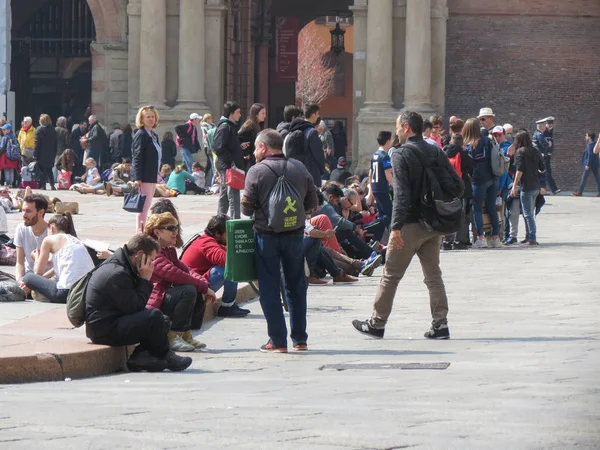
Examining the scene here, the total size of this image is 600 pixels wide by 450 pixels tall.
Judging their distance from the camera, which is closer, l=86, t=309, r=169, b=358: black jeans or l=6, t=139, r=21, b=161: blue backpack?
l=86, t=309, r=169, b=358: black jeans

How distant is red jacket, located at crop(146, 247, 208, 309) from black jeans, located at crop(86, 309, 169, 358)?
832 millimetres

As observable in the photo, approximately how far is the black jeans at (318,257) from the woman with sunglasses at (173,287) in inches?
165

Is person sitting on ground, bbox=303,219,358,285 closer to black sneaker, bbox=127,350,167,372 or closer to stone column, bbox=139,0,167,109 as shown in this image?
black sneaker, bbox=127,350,167,372

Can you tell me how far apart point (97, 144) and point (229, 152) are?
15.1 meters

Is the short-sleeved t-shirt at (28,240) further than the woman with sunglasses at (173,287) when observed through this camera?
Yes

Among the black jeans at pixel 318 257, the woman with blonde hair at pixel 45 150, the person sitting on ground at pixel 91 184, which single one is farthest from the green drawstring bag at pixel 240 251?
the woman with blonde hair at pixel 45 150

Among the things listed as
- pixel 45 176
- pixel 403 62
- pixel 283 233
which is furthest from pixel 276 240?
pixel 403 62

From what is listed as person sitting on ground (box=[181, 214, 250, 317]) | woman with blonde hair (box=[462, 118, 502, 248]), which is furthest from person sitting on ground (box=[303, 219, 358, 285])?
woman with blonde hair (box=[462, 118, 502, 248])

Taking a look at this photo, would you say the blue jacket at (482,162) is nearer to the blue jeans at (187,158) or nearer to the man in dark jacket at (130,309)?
the man in dark jacket at (130,309)

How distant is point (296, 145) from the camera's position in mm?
15836

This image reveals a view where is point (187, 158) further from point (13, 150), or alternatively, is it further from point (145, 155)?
point (145, 155)

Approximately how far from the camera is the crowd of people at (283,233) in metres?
9.67

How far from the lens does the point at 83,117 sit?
3884 cm

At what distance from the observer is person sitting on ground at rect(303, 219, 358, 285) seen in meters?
14.6
